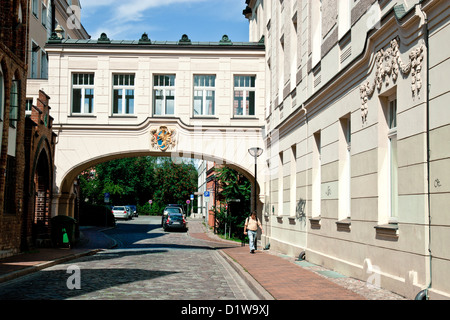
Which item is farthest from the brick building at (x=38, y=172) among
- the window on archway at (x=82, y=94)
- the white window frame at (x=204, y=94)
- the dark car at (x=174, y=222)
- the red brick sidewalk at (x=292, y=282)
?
the dark car at (x=174, y=222)

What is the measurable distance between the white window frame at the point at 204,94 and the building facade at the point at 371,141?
6.56 meters

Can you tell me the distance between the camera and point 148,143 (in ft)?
87.1

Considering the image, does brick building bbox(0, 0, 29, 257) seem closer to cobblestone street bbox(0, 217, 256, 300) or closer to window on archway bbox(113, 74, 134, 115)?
cobblestone street bbox(0, 217, 256, 300)

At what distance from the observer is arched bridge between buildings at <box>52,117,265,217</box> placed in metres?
26.4

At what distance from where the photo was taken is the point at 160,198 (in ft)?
278

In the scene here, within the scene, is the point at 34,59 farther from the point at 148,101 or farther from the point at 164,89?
the point at 164,89

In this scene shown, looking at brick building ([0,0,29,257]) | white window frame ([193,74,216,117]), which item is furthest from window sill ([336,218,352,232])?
white window frame ([193,74,216,117])

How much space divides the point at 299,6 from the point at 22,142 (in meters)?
10.5

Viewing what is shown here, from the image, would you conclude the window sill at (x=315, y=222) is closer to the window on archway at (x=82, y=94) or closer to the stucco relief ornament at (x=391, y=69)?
the stucco relief ornament at (x=391, y=69)

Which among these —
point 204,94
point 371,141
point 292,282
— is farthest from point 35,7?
point 292,282

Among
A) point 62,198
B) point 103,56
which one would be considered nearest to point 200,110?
point 103,56

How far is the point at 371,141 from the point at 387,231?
2.04 meters

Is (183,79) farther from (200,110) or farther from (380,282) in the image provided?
(380,282)

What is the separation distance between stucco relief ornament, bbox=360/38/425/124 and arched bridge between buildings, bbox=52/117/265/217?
14.6 m
